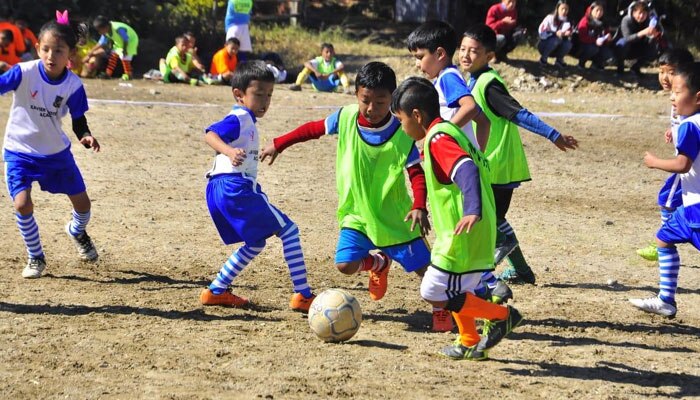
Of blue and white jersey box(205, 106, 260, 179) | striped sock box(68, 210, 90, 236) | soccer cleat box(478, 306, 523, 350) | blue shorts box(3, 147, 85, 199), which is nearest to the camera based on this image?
soccer cleat box(478, 306, 523, 350)

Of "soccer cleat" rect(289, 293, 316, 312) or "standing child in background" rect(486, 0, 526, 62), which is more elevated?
"standing child in background" rect(486, 0, 526, 62)

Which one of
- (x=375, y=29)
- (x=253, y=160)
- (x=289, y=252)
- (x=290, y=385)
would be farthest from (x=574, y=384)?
(x=375, y=29)

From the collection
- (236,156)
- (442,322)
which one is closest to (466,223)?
(442,322)

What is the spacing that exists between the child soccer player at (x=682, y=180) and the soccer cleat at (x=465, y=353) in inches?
64.0

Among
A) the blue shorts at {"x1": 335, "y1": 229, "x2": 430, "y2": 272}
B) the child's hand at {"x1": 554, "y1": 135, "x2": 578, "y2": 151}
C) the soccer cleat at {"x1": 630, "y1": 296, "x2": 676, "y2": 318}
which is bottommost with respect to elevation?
the soccer cleat at {"x1": 630, "y1": 296, "x2": 676, "y2": 318}

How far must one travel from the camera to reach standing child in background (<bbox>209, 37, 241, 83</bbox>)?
60.7 feet

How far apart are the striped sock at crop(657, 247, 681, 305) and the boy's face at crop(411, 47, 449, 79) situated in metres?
1.98

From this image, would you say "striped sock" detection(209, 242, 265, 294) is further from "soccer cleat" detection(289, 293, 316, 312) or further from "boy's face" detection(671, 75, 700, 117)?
"boy's face" detection(671, 75, 700, 117)

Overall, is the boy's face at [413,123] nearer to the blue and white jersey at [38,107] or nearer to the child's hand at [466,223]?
the child's hand at [466,223]

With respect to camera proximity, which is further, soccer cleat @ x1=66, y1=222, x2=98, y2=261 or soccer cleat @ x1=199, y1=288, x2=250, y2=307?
soccer cleat @ x1=66, y1=222, x2=98, y2=261

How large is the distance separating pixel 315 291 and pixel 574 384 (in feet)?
8.26

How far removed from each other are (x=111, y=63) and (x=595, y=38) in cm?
894

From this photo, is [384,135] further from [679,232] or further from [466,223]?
[679,232]

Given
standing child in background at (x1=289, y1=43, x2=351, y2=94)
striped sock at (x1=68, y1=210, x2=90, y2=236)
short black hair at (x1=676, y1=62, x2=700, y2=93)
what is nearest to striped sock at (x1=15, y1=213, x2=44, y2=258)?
striped sock at (x1=68, y1=210, x2=90, y2=236)
